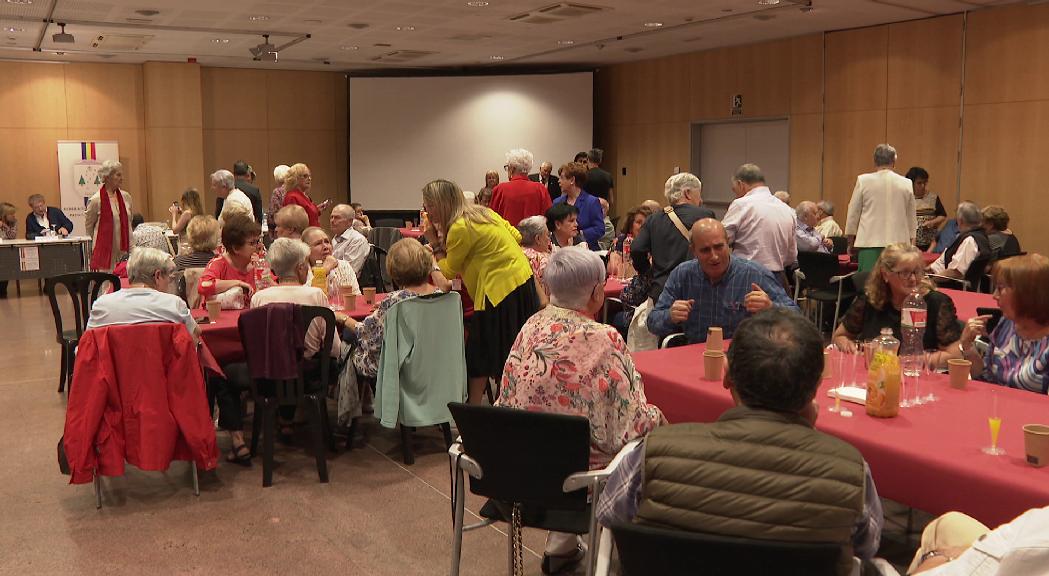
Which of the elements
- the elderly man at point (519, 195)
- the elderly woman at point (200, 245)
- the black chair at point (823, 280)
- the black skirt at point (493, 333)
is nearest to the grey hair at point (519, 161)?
the elderly man at point (519, 195)

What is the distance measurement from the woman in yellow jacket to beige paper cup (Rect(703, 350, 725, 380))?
201cm

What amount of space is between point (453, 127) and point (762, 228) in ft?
32.3

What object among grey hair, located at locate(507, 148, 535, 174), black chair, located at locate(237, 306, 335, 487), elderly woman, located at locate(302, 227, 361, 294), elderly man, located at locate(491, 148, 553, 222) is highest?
grey hair, located at locate(507, 148, 535, 174)

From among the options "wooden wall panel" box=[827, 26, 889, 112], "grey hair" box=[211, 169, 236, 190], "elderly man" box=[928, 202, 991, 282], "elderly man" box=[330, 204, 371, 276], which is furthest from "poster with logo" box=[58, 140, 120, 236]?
"elderly man" box=[928, 202, 991, 282]

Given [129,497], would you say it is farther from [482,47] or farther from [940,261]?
[482,47]

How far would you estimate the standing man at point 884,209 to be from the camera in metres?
8.34

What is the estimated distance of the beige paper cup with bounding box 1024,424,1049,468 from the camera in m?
2.45

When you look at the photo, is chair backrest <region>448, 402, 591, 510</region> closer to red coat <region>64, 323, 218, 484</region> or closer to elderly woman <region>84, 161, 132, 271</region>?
red coat <region>64, 323, 218, 484</region>

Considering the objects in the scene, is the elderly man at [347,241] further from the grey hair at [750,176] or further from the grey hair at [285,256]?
the grey hair at [750,176]

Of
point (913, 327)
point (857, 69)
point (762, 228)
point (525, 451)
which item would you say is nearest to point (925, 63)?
point (857, 69)

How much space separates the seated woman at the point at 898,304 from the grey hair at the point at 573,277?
1.35 metres

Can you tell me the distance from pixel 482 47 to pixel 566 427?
450 inches

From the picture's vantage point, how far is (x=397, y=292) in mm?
4793

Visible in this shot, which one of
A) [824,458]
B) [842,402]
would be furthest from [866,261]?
[824,458]
